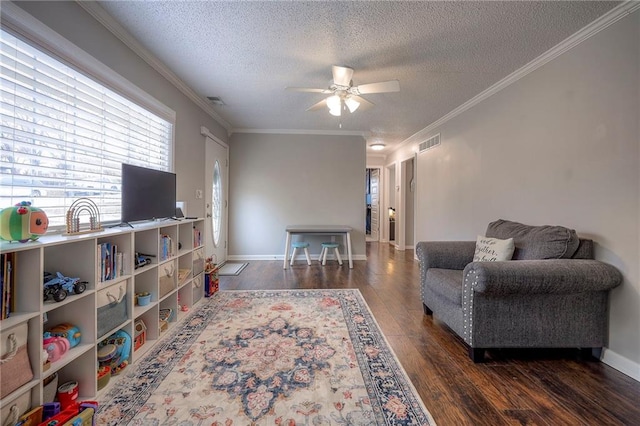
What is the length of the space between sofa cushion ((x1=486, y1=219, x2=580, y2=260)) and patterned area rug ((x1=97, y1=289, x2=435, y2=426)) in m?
1.33

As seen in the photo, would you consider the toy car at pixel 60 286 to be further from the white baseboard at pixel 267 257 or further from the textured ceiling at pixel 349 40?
the white baseboard at pixel 267 257

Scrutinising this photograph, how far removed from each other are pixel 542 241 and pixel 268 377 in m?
2.18

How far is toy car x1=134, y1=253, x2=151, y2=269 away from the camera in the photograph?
1825mm

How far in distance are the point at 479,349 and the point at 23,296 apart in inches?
99.4

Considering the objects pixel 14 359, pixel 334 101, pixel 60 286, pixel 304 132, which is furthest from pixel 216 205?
pixel 14 359

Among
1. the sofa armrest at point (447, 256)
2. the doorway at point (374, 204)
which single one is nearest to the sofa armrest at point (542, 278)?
the sofa armrest at point (447, 256)

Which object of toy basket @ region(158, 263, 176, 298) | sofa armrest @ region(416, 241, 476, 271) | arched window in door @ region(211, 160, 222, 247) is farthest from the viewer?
arched window in door @ region(211, 160, 222, 247)

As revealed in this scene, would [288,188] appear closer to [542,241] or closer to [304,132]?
[304,132]

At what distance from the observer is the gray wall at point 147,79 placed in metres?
1.54

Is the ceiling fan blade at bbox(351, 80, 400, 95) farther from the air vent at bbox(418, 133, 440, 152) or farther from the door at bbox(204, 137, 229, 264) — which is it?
the door at bbox(204, 137, 229, 264)

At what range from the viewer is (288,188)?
489 centimetres

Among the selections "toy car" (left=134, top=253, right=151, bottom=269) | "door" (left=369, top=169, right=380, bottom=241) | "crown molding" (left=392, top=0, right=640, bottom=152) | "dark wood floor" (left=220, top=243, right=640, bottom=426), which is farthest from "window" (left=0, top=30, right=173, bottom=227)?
"door" (left=369, top=169, right=380, bottom=241)

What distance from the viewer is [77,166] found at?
5.57 feet

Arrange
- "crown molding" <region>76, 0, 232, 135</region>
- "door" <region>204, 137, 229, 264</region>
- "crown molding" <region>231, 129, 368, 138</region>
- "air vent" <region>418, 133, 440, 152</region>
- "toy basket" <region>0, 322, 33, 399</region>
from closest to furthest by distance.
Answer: "toy basket" <region>0, 322, 33, 399</region>
"crown molding" <region>76, 0, 232, 135</region>
"door" <region>204, 137, 229, 264</region>
"air vent" <region>418, 133, 440, 152</region>
"crown molding" <region>231, 129, 368, 138</region>
